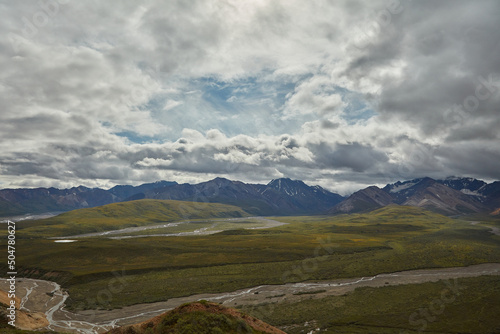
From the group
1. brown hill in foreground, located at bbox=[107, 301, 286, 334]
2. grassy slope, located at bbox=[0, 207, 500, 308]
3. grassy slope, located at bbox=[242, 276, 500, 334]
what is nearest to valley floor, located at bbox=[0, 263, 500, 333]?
grassy slope, located at bbox=[242, 276, 500, 334]

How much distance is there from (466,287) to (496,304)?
15867 millimetres

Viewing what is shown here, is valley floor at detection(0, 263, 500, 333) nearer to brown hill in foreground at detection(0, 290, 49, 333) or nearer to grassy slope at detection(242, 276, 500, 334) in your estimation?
grassy slope at detection(242, 276, 500, 334)

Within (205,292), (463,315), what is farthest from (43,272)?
(463,315)

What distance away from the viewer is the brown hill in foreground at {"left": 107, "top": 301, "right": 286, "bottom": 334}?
3603 cm

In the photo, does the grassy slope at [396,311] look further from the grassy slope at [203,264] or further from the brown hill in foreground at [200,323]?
the grassy slope at [203,264]

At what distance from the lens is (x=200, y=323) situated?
3697 cm

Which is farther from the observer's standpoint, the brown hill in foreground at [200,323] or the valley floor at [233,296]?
the valley floor at [233,296]

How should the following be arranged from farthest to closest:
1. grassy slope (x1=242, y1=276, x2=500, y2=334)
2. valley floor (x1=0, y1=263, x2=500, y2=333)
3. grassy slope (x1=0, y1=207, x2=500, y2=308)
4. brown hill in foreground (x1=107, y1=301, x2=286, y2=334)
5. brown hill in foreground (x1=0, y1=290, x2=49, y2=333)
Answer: grassy slope (x1=0, y1=207, x2=500, y2=308), valley floor (x1=0, y1=263, x2=500, y2=333), grassy slope (x1=242, y1=276, x2=500, y2=334), brown hill in foreground (x1=0, y1=290, x2=49, y2=333), brown hill in foreground (x1=107, y1=301, x2=286, y2=334)

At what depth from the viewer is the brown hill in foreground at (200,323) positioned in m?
36.0

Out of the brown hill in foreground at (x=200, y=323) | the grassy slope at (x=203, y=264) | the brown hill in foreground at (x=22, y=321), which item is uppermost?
the brown hill in foreground at (x=200, y=323)

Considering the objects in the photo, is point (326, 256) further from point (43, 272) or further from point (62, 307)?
point (43, 272)

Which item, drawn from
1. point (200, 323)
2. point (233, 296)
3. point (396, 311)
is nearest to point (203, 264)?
point (233, 296)

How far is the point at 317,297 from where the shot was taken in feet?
256

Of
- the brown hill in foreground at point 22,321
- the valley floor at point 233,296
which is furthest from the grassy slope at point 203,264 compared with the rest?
the brown hill in foreground at point 22,321
